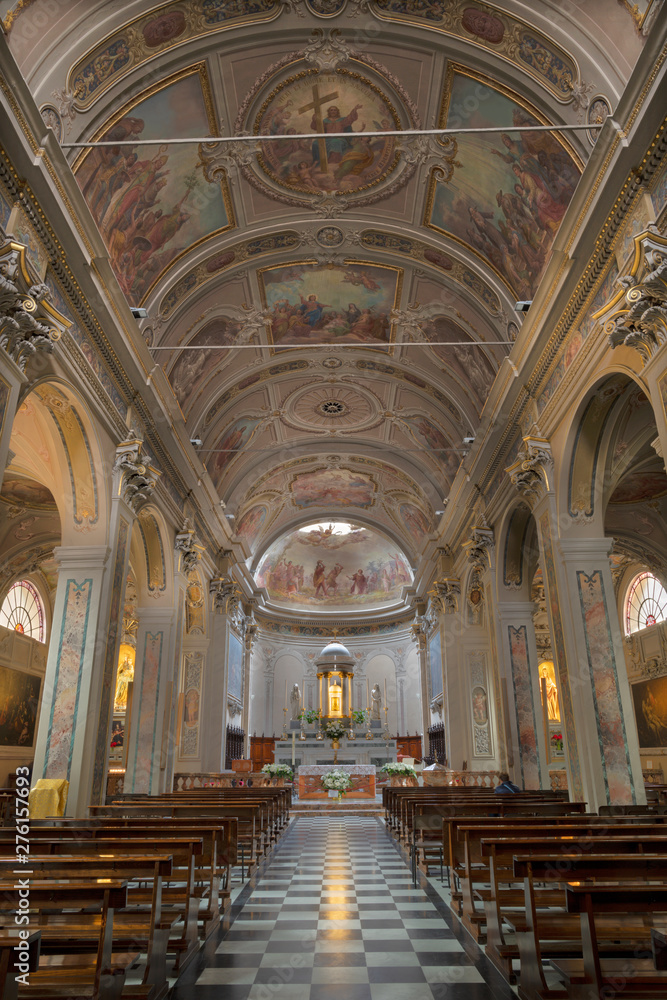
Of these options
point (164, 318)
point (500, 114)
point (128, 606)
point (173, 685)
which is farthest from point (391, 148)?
point (128, 606)

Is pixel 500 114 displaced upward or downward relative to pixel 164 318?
upward

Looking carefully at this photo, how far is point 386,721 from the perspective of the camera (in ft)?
108

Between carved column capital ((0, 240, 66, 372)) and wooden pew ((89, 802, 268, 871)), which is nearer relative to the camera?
carved column capital ((0, 240, 66, 372))

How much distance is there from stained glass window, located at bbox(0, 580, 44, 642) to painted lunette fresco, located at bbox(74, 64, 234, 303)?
12416 millimetres

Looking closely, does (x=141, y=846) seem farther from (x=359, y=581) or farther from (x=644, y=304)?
(x=359, y=581)

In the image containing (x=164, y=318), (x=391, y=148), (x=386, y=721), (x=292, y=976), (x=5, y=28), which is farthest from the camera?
(x=386, y=721)

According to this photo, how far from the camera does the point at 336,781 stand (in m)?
19.1

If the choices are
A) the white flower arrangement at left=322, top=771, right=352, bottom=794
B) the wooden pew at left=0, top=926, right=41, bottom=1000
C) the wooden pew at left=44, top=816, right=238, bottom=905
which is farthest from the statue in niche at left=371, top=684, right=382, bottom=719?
the wooden pew at left=0, top=926, right=41, bottom=1000

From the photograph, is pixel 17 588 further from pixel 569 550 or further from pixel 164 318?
pixel 569 550

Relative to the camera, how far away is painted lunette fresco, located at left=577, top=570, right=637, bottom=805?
10.0 metres

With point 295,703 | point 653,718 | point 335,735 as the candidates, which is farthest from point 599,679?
point 295,703

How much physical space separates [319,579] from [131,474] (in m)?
24.5

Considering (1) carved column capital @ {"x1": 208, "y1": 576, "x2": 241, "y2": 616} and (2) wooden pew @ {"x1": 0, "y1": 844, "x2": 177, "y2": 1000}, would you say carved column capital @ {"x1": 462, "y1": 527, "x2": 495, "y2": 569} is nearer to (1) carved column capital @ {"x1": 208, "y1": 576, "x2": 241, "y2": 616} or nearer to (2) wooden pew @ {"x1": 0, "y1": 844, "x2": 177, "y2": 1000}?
(1) carved column capital @ {"x1": 208, "y1": 576, "x2": 241, "y2": 616}

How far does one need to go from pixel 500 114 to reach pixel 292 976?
1176 cm
